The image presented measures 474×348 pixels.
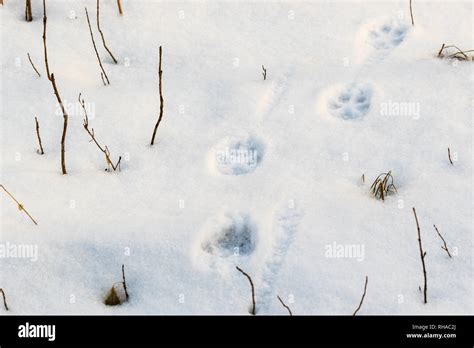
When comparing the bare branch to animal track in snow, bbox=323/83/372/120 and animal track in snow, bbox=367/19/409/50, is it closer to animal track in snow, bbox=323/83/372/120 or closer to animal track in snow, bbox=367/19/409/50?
animal track in snow, bbox=323/83/372/120

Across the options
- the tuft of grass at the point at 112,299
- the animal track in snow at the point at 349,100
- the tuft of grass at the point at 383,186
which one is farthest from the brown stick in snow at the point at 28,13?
the tuft of grass at the point at 383,186

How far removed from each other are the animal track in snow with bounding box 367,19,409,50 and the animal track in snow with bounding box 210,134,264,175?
1059 millimetres

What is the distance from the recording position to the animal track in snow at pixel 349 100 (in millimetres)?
2670

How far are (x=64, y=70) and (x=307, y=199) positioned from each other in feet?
5.13

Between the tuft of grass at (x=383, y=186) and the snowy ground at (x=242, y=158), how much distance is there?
0.11ft

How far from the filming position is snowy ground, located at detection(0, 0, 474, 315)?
2.03 metres

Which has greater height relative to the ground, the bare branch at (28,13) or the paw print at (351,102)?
the bare branch at (28,13)

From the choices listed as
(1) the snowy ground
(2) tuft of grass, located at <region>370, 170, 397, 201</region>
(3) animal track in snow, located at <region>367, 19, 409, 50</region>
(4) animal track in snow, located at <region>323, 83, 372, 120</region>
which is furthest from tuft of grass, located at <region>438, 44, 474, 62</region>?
(2) tuft of grass, located at <region>370, 170, 397, 201</region>

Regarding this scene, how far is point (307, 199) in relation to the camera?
91.0 inches

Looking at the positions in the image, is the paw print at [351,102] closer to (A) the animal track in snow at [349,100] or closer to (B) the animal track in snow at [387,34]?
(A) the animal track in snow at [349,100]

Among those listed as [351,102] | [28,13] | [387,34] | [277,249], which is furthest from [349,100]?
[28,13]

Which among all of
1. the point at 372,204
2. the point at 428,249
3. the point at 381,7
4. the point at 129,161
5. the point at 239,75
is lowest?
the point at 428,249
